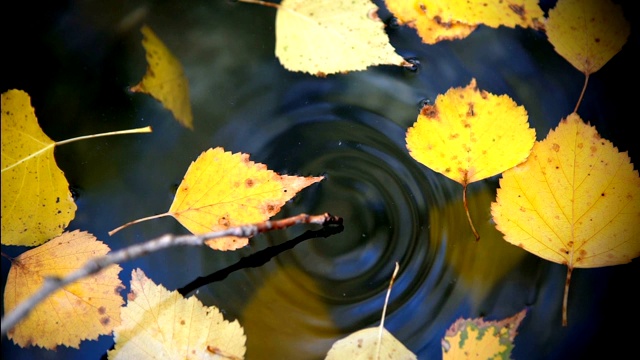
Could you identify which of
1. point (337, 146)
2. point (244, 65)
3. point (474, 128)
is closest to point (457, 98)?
point (474, 128)

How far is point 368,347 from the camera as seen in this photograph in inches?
39.0

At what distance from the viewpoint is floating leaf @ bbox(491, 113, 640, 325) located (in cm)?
98

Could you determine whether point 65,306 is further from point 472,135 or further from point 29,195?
point 472,135

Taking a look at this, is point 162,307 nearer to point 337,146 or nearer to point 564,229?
point 337,146

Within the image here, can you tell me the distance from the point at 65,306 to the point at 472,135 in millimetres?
798

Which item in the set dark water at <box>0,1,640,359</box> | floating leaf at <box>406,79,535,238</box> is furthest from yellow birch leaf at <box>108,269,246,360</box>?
floating leaf at <box>406,79,535,238</box>

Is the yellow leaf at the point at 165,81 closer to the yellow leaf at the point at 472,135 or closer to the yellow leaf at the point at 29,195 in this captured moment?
the yellow leaf at the point at 29,195

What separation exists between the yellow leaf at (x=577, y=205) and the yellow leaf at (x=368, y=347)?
0.28m

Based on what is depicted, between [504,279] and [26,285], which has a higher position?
[504,279]

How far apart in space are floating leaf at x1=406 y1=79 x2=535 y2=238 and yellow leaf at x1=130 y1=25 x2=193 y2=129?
47 centimetres

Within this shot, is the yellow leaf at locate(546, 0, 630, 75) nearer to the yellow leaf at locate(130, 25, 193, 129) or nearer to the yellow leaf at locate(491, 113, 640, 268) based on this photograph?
the yellow leaf at locate(491, 113, 640, 268)

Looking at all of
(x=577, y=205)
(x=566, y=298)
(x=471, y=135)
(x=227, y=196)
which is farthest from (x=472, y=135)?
(x=227, y=196)

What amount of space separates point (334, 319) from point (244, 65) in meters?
0.54

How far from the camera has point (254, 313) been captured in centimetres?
103
